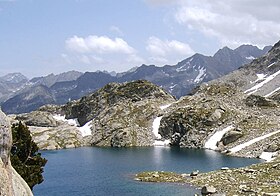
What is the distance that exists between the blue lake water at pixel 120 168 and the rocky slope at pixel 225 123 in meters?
9.05

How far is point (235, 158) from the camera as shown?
11788 centimetres

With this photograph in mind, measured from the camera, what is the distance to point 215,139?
493ft

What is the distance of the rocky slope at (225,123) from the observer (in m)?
130

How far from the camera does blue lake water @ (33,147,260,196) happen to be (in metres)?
71.9

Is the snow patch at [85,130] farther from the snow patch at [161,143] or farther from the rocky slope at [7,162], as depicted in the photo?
the rocky slope at [7,162]

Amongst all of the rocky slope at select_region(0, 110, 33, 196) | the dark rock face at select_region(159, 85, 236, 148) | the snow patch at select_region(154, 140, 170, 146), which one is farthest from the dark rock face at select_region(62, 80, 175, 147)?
the rocky slope at select_region(0, 110, 33, 196)

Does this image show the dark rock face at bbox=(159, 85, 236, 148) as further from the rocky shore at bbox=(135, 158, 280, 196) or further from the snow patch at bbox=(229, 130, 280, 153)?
the rocky shore at bbox=(135, 158, 280, 196)

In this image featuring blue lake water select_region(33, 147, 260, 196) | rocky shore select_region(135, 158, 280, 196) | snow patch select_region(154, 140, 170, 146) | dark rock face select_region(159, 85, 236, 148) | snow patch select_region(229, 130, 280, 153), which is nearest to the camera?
rocky shore select_region(135, 158, 280, 196)

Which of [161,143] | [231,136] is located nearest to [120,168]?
[231,136]

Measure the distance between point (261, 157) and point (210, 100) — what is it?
62.4 m

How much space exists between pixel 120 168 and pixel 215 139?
5826cm

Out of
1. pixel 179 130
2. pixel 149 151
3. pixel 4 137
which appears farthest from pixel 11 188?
pixel 179 130

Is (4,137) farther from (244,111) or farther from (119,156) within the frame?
(244,111)

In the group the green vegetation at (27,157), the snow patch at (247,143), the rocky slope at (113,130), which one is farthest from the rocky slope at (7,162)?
the rocky slope at (113,130)
